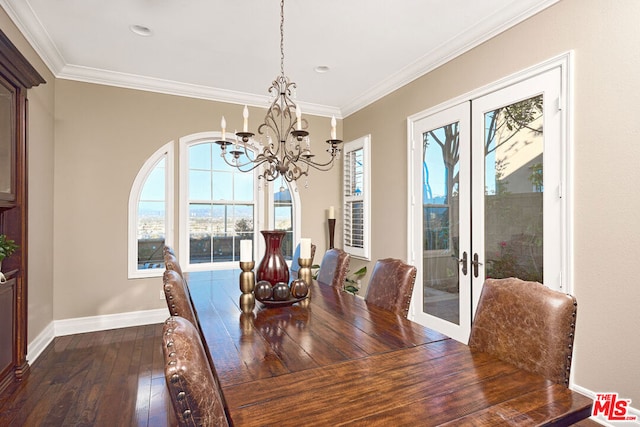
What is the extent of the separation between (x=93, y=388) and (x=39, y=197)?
1.88m

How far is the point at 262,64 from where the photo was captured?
3531 mm

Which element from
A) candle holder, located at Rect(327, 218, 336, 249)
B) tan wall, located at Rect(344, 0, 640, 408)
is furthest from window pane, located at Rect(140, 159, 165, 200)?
tan wall, located at Rect(344, 0, 640, 408)

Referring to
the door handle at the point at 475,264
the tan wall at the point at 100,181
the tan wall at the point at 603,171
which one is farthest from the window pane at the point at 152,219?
the tan wall at the point at 603,171

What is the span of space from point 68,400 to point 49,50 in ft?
10.00

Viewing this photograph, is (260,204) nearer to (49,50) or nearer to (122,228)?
(122,228)

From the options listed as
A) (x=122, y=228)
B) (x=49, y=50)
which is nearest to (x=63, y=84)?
(x=49, y=50)

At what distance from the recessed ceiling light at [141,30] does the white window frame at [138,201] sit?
138 centimetres

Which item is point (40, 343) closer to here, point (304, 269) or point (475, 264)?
point (304, 269)

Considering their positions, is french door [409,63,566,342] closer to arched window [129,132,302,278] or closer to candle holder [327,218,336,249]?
candle holder [327,218,336,249]

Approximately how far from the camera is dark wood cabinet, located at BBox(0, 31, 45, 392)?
2.43 meters

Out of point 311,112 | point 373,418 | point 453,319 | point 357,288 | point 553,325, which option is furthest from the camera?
point 311,112

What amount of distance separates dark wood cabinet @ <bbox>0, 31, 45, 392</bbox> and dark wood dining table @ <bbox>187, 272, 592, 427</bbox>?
6.00 ft

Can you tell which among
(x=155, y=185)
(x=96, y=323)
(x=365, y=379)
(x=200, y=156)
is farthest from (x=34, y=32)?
(x=365, y=379)

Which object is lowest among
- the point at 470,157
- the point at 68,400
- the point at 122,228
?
the point at 68,400
